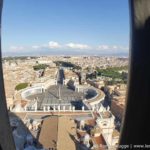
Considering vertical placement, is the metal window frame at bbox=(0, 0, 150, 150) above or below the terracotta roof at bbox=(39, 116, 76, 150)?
above

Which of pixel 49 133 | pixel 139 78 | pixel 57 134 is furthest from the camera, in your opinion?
pixel 49 133

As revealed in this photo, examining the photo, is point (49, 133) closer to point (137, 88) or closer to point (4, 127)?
point (4, 127)

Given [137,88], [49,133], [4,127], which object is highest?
[137,88]

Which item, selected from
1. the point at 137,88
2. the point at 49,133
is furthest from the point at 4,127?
the point at 49,133

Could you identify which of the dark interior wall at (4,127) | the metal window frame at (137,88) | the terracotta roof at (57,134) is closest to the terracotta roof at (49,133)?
the terracotta roof at (57,134)

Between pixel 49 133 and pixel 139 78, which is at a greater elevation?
pixel 139 78

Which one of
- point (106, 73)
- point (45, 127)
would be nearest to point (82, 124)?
point (45, 127)

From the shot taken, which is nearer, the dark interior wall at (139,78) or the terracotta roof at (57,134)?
the dark interior wall at (139,78)

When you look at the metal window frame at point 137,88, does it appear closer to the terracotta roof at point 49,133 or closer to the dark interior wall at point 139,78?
the dark interior wall at point 139,78

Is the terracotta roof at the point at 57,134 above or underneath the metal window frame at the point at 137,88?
underneath

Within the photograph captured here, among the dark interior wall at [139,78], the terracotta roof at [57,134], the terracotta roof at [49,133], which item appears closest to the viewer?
the dark interior wall at [139,78]

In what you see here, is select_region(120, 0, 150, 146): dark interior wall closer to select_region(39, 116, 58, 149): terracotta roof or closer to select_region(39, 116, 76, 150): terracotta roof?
select_region(39, 116, 76, 150): terracotta roof

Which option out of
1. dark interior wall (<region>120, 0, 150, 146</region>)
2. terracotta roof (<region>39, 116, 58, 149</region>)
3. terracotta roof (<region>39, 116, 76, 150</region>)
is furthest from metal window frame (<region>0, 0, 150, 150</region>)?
terracotta roof (<region>39, 116, 58, 149</region>)
